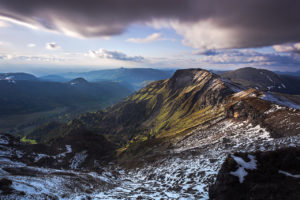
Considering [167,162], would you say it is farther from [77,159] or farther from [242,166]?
[77,159]

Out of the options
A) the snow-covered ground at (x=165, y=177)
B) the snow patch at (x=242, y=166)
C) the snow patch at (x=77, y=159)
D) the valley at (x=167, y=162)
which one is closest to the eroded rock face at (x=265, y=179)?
the valley at (x=167, y=162)

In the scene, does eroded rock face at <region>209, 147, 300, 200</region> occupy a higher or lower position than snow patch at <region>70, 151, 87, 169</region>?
higher

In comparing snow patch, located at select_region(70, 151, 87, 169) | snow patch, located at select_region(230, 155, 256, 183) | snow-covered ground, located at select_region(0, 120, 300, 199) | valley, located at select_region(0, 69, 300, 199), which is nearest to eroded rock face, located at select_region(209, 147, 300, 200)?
valley, located at select_region(0, 69, 300, 199)

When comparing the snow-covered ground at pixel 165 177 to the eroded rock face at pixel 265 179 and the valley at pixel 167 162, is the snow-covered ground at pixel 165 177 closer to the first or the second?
the valley at pixel 167 162

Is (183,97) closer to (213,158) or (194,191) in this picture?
(213,158)

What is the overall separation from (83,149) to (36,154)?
27.0m

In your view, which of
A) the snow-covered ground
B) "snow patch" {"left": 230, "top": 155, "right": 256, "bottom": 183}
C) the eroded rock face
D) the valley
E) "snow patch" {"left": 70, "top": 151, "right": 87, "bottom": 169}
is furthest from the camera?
"snow patch" {"left": 70, "top": 151, "right": 87, "bottom": 169}

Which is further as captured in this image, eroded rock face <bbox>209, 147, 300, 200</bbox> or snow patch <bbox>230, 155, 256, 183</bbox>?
snow patch <bbox>230, 155, 256, 183</bbox>

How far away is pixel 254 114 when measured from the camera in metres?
69.9

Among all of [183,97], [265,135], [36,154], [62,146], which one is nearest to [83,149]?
[62,146]

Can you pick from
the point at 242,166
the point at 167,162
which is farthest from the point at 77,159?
the point at 242,166

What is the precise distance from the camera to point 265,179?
22.2m

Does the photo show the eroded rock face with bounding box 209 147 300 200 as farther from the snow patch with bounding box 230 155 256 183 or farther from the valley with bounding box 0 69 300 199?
the snow patch with bounding box 230 155 256 183

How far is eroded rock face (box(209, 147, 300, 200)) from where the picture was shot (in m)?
19.4
